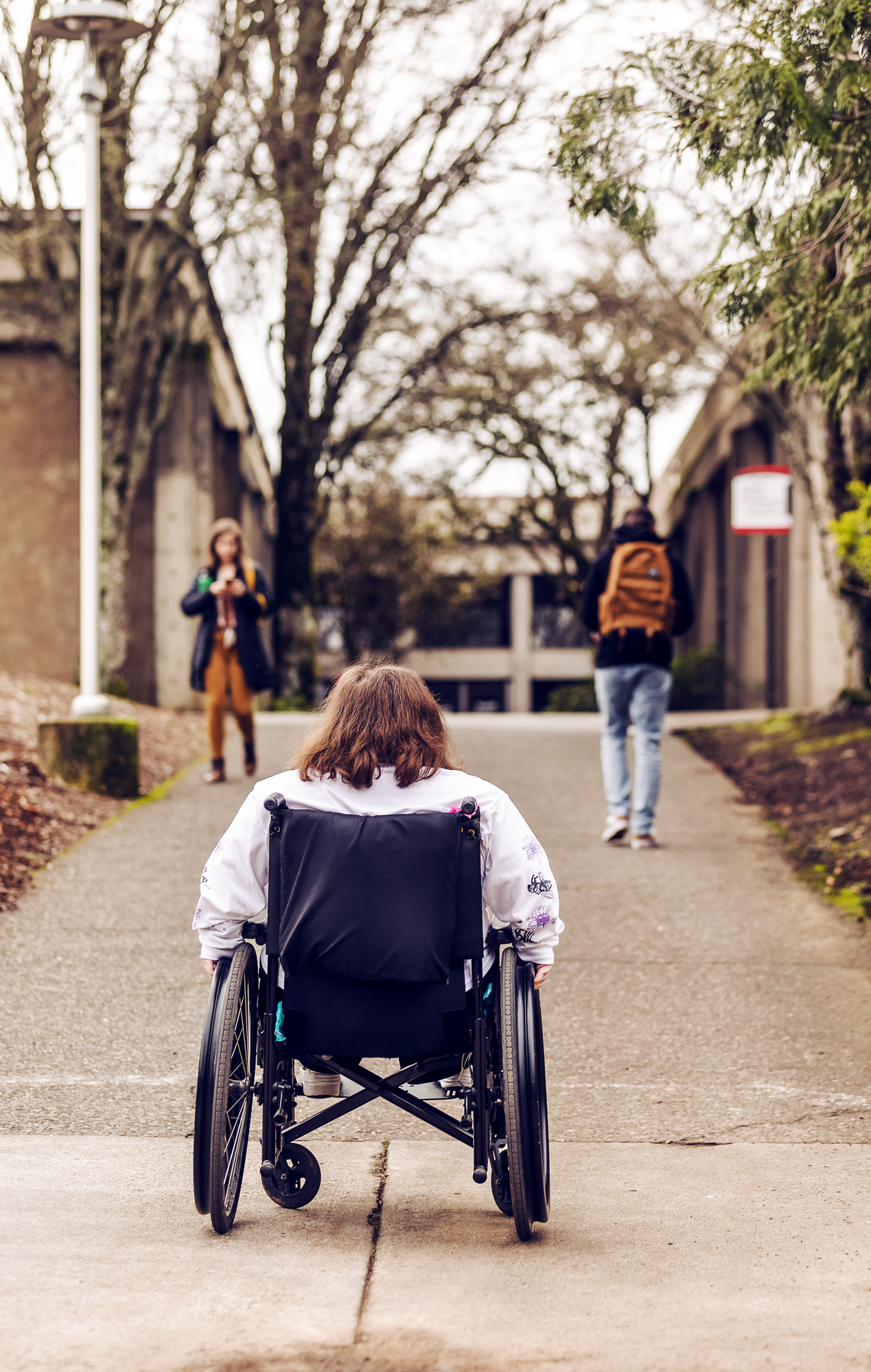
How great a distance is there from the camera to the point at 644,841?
A: 8492mm

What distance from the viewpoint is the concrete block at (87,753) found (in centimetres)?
952

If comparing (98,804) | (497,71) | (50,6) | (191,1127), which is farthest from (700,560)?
(191,1127)

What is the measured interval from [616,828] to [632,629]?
1202mm

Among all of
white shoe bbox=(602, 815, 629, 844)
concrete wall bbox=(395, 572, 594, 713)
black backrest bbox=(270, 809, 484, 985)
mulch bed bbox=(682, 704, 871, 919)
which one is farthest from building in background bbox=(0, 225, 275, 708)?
concrete wall bbox=(395, 572, 594, 713)

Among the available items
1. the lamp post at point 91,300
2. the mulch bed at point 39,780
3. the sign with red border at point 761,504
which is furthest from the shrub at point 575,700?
the lamp post at point 91,300

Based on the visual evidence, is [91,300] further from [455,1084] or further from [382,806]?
[455,1084]

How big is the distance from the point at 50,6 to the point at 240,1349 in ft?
42.0

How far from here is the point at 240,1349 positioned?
276 cm

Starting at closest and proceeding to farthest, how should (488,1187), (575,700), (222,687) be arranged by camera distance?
(488,1187), (222,687), (575,700)

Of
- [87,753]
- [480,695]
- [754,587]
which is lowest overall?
[480,695]

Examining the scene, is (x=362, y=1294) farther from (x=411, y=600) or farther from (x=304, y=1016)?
(x=411, y=600)

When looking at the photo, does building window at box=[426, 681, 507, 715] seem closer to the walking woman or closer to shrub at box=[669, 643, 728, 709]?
shrub at box=[669, 643, 728, 709]

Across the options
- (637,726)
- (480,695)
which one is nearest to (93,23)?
(637,726)

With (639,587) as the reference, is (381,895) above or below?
below
